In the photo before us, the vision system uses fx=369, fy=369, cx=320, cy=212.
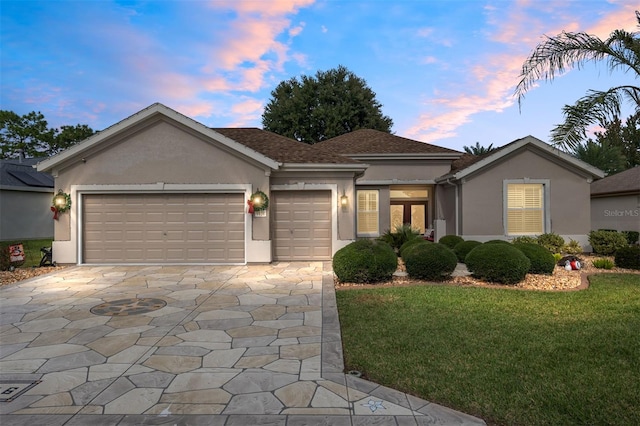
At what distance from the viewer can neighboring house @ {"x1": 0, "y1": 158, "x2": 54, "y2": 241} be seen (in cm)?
2072

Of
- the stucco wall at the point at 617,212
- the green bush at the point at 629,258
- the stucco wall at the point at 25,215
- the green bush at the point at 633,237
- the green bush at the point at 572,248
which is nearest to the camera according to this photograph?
the green bush at the point at 629,258

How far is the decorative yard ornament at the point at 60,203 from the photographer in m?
11.3

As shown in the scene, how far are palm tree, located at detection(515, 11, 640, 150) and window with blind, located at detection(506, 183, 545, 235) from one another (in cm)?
695

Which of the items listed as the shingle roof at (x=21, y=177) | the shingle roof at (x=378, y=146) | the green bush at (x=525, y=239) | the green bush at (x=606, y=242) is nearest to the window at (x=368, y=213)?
the shingle roof at (x=378, y=146)

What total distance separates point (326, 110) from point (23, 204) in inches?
879

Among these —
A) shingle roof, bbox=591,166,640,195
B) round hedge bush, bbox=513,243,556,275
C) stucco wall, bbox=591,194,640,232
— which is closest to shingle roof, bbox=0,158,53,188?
round hedge bush, bbox=513,243,556,275

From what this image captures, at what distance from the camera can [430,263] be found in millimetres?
8945

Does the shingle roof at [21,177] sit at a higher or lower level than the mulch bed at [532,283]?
higher

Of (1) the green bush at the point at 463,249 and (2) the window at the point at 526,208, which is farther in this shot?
(2) the window at the point at 526,208

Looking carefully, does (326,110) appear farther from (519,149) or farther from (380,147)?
(519,149)

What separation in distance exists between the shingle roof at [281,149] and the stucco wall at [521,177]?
209 inches

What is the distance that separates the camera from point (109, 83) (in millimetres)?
16891

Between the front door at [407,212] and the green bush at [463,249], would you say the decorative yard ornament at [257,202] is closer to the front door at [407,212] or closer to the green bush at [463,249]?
the green bush at [463,249]

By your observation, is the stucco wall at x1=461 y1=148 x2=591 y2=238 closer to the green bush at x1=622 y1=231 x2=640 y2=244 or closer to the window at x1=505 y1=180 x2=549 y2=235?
the window at x1=505 y1=180 x2=549 y2=235
